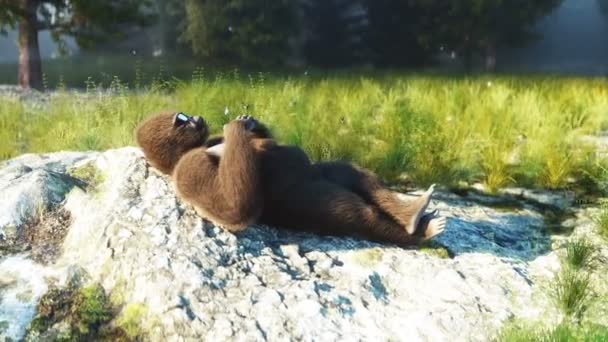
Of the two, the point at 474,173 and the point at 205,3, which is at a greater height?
the point at 205,3

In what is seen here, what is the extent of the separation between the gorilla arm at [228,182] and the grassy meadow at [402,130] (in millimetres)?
1964

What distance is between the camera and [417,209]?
11.0ft

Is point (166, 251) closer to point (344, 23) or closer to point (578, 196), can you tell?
point (578, 196)

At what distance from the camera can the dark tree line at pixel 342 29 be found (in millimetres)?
21375

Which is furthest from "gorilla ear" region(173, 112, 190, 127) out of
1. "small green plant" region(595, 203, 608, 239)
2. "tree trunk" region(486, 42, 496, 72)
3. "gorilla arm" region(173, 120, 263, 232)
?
"tree trunk" region(486, 42, 496, 72)

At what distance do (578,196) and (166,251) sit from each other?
327cm

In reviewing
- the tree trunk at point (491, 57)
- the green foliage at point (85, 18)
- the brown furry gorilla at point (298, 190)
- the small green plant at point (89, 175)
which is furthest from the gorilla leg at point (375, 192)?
the tree trunk at point (491, 57)

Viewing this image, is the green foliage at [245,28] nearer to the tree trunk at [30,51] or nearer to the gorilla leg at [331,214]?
the tree trunk at [30,51]

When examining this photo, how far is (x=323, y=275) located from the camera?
3.14 metres

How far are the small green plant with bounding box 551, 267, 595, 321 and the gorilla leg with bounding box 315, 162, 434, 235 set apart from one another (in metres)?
0.67

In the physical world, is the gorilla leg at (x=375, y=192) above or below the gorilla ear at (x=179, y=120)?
below

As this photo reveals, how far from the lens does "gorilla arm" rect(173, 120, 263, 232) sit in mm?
3043

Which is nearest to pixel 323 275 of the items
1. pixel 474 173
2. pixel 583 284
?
pixel 583 284

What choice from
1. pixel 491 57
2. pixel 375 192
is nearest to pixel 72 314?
pixel 375 192
